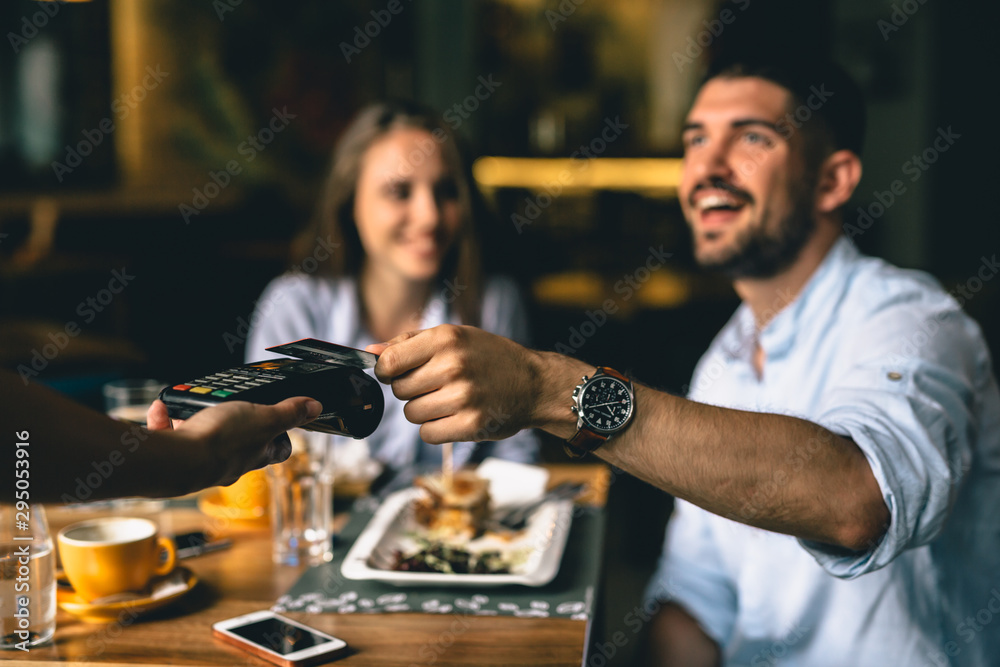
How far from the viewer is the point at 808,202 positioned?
1.53 meters

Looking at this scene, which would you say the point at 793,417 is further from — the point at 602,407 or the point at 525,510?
the point at 525,510

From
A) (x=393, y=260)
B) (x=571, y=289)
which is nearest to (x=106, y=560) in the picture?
(x=393, y=260)

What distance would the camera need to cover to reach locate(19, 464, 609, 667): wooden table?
96 centimetres

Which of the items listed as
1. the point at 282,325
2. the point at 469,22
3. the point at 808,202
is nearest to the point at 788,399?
the point at 808,202

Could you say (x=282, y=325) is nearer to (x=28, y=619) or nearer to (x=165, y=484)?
(x=28, y=619)

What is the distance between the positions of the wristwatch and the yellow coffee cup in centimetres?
58

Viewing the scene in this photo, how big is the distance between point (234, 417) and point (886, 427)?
0.76 m

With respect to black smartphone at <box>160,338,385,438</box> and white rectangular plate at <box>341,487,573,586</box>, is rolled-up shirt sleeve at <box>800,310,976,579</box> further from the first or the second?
black smartphone at <box>160,338,385,438</box>

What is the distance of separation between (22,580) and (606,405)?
2.31 ft

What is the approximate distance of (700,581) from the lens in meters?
1.61

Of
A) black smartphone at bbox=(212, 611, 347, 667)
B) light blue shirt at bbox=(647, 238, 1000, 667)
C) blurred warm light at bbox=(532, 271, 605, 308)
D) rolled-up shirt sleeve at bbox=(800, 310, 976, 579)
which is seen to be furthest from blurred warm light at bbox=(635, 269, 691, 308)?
black smartphone at bbox=(212, 611, 347, 667)

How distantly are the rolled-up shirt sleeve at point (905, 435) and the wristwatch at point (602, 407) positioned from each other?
275 millimetres

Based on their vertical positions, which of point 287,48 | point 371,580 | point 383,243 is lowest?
point 371,580

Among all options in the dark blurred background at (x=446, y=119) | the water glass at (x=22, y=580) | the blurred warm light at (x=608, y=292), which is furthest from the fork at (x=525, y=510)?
the blurred warm light at (x=608, y=292)
